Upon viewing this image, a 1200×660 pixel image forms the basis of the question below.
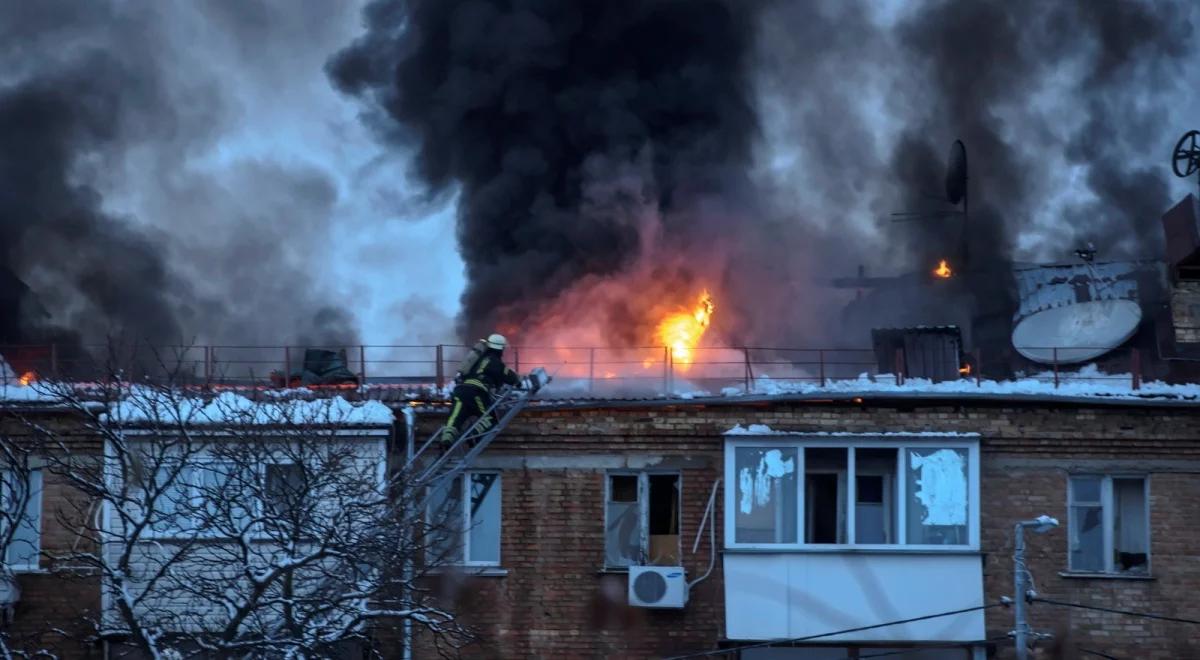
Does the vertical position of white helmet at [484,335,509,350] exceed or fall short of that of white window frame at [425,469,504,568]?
it exceeds it

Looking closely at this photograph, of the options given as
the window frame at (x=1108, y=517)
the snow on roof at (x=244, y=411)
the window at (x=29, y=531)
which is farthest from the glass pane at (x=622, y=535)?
the window at (x=29, y=531)

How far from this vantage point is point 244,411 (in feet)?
59.8

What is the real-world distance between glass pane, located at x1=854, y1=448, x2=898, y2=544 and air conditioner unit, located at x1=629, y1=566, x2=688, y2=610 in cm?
222

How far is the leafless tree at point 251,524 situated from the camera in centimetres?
1530

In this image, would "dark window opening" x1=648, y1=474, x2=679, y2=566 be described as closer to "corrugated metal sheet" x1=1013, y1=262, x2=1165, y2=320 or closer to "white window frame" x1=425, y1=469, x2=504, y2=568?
"white window frame" x1=425, y1=469, x2=504, y2=568

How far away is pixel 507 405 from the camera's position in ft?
63.4

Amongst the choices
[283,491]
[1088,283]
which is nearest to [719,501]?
[283,491]

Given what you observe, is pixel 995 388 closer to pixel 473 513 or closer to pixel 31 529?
pixel 473 513

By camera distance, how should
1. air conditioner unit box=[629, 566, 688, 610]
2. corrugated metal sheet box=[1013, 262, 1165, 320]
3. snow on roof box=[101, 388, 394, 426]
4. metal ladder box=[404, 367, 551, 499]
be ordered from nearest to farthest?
snow on roof box=[101, 388, 394, 426]
metal ladder box=[404, 367, 551, 499]
air conditioner unit box=[629, 566, 688, 610]
corrugated metal sheet box=[1013, 262, 1165, 320]

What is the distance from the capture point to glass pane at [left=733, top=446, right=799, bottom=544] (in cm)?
1964

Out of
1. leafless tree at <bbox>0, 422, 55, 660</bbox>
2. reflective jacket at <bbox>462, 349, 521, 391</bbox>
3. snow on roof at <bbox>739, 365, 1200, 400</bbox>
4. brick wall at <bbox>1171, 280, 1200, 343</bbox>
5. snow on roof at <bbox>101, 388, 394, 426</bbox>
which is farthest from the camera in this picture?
brick wall at <bbox>1171, 280, 1200, 343</bbox>

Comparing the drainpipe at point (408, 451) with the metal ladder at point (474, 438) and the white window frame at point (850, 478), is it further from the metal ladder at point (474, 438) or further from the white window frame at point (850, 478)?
the white window frame at point (850, 478)

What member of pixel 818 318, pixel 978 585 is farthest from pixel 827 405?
pixel 818 318

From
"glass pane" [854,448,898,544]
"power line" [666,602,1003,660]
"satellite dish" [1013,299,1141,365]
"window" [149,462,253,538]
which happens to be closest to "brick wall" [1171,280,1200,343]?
"satellite dish" [1013,299,1141,365]
